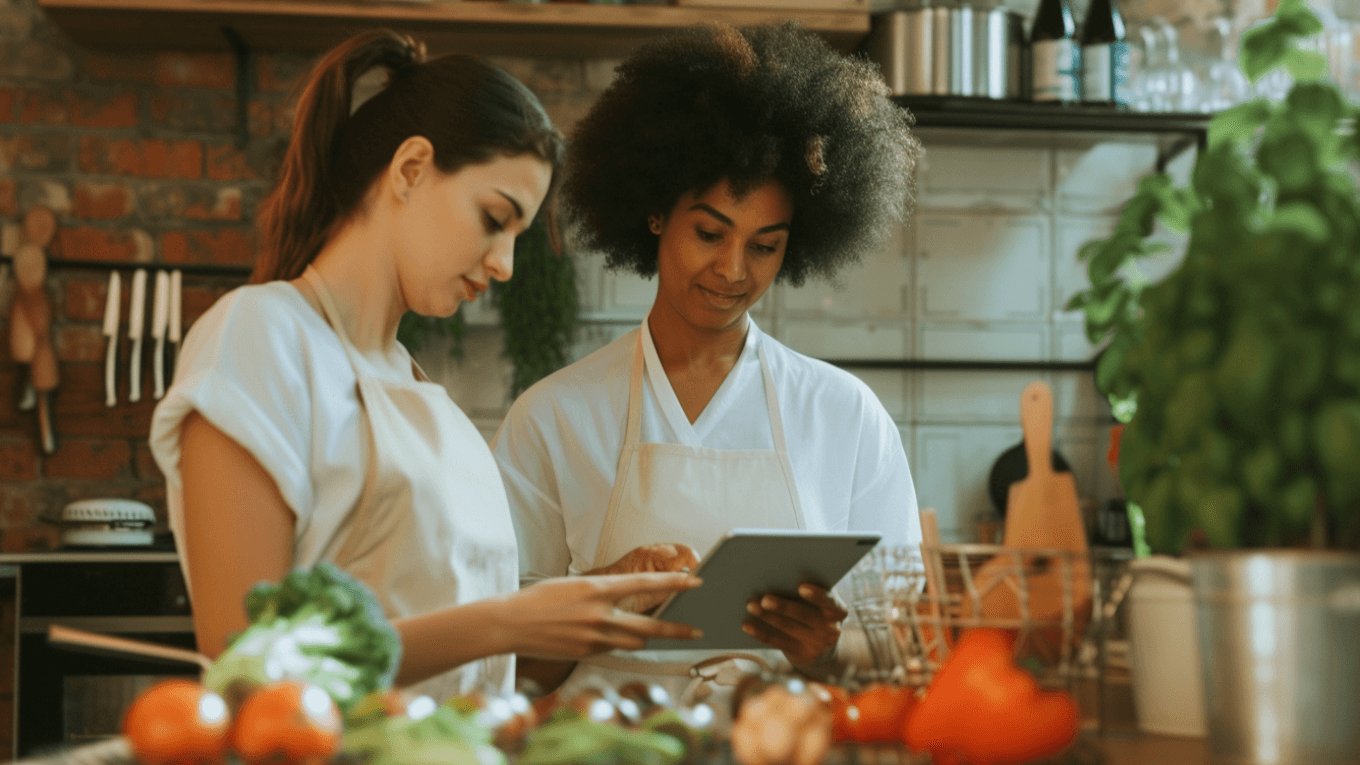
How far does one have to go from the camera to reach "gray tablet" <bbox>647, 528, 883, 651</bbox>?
1003 mm

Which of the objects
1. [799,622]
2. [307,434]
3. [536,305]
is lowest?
[799,622]

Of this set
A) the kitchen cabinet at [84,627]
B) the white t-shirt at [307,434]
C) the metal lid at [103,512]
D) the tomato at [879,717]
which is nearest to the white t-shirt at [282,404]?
the white t-shirt at [307,434]

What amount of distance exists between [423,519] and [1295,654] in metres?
0.74

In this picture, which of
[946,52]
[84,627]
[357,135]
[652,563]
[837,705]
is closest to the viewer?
[837,705]

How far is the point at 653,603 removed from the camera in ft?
4.41

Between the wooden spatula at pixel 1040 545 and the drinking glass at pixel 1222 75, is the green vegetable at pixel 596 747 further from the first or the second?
the drinking glass at pixel 1222 75

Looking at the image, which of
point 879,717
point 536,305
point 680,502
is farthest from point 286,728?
point 536,305

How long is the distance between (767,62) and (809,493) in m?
0.64

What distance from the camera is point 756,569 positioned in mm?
1080

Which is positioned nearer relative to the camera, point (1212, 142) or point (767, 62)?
point (1212, 142)

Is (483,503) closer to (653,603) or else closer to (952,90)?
(653,603)

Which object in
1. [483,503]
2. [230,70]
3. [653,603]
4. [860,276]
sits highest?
[230,70]

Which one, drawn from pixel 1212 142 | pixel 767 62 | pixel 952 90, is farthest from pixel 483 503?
pixel 952 90

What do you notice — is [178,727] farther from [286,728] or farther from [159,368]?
[159,368]
